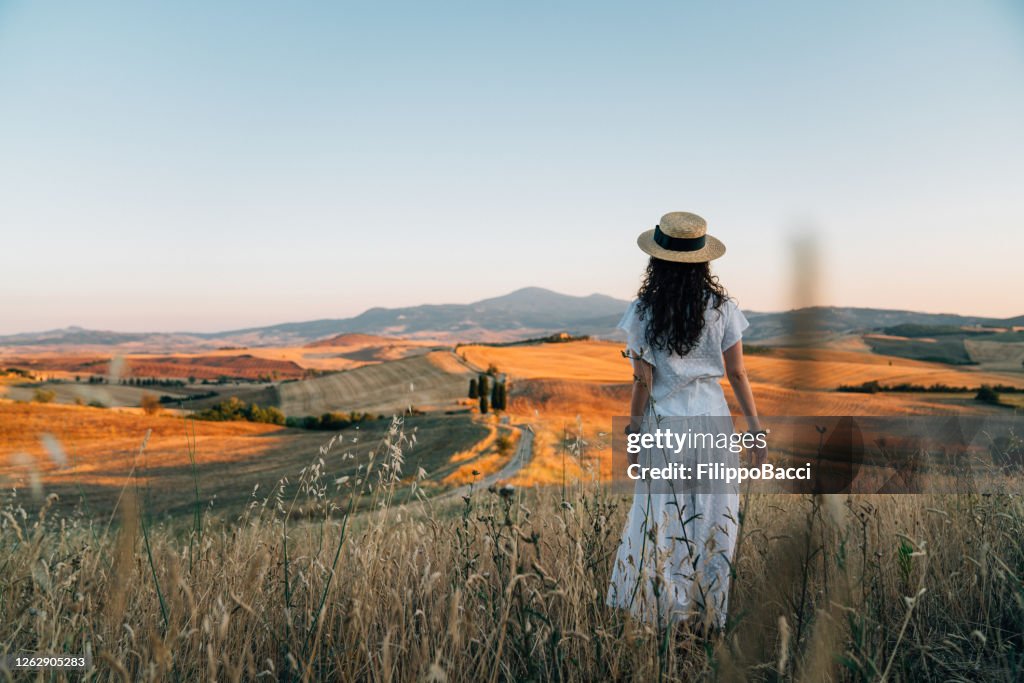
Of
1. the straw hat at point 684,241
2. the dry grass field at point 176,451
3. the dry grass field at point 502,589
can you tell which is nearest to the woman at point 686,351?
the straw hat at point 684,241

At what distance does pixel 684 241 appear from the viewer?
11.8 ft

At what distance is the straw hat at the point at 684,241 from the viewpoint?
354 centimetres

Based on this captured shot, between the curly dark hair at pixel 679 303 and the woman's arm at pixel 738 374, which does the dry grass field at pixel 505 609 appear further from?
the curly dark hair at pixel 679 303

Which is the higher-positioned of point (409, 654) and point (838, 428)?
point (838, 428)

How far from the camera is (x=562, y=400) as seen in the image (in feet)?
167

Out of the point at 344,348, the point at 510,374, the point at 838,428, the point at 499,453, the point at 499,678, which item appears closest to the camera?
the point at 838,428

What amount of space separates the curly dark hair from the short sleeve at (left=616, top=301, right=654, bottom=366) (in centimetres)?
5

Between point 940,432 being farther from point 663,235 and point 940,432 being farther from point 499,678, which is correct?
point 499,678

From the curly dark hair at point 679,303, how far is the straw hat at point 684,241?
0.29 feet

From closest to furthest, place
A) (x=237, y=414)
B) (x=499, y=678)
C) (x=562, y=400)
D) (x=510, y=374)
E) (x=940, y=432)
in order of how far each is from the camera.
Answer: (x=499, y=678), (x=940, y=432), (x=562, y=400), (x=237, y=414), (x=510, y=374)

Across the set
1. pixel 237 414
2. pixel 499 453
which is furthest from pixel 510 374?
pixel 499 453

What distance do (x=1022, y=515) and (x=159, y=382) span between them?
281 feet

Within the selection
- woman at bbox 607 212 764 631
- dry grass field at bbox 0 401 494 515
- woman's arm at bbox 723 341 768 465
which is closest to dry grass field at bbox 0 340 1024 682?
woman at bbox 607 212 764 631

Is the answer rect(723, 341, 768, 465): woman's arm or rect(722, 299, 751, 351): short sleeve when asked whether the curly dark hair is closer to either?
rect(722, 299, 751, 351): short sleeve
